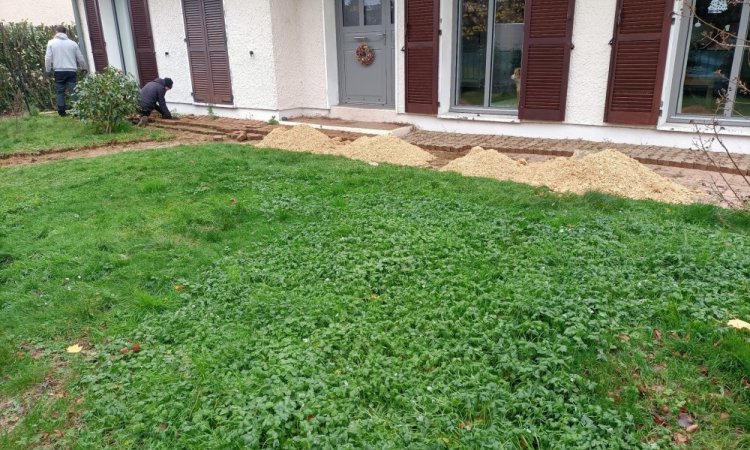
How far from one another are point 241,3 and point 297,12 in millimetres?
1119

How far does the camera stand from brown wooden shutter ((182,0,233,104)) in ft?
36.5

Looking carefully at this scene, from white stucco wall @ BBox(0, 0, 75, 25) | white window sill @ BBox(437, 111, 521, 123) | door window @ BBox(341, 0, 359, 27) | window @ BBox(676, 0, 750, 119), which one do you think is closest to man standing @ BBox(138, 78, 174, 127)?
door window @ BBox(341, 0, 359, 27)

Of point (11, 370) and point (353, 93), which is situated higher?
point (353, 93)

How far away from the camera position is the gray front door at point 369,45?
384 inches

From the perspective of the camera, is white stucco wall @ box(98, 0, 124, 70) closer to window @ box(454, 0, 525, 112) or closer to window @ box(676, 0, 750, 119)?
window @ box(454, 0, 525, 112)

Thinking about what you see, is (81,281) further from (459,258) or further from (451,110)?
(451,110)

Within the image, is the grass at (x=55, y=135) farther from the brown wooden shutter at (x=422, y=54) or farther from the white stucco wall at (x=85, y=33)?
the brown wooden shutter at (x=422, y=54)

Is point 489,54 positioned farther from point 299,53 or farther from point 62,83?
point 62,83

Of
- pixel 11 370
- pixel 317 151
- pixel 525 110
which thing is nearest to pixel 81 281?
pixel 11 370

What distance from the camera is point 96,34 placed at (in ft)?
44.3

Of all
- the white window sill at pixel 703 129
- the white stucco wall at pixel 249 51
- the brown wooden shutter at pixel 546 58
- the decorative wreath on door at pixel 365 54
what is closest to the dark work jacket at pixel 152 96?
the white stucco wall at pixel 249 51

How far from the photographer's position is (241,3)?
10594mm

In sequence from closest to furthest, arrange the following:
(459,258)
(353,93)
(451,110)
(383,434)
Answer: (383,434) < (459,258) < (451,110) < (353,93)

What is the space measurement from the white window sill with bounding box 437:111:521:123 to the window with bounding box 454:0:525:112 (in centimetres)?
20
